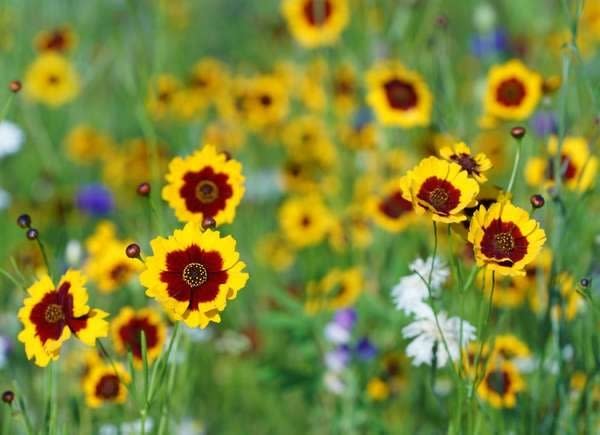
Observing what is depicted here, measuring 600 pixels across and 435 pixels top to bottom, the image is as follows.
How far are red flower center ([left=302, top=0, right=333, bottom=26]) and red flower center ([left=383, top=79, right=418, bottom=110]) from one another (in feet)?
1.26

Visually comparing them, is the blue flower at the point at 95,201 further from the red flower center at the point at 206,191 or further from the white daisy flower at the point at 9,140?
the red flower center at the point at 206,191

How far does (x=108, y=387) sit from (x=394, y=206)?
0.86 meters

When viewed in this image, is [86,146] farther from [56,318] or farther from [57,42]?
[56,318]

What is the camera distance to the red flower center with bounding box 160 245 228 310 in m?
1.13

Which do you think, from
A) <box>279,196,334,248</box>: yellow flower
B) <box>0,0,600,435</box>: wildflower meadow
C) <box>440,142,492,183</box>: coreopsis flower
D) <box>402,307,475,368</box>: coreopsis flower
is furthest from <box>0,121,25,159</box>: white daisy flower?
<box>440,142,492,183</box>: coreopsis flower

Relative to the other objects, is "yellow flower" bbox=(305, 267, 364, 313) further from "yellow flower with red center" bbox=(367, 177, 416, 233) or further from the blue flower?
the blue flower

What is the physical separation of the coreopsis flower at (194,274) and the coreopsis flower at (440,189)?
0.74 ft

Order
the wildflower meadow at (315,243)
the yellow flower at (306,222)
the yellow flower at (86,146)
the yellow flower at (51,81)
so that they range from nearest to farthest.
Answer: the wildflower meadow at (315,243), the yellow flower at (306,222), the yellow flower at (51,81), the yellow flower at (86,146)

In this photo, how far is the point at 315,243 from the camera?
2.40 m

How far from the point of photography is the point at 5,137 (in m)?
2.26

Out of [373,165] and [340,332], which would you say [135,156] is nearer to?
[373,165]

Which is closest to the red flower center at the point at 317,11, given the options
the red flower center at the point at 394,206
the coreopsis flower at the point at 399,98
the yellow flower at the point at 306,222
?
the coreopsis flower at the point at 399,98

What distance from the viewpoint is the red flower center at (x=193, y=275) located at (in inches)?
44.6

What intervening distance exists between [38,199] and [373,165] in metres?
1.01
